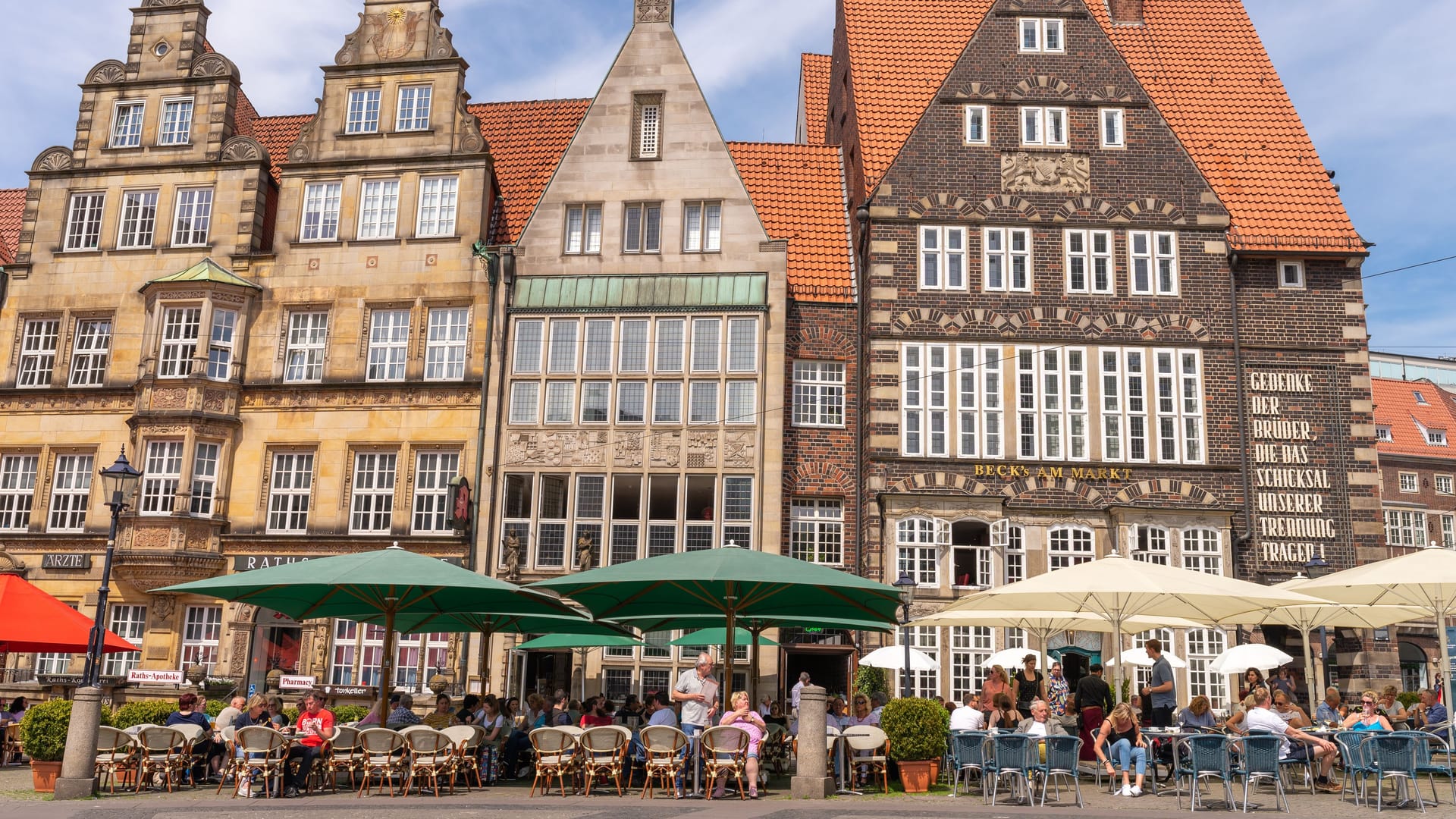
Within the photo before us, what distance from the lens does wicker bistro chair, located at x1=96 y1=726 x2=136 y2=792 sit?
15.7 metres

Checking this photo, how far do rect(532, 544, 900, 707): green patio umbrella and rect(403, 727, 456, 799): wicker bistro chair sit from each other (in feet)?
7.57

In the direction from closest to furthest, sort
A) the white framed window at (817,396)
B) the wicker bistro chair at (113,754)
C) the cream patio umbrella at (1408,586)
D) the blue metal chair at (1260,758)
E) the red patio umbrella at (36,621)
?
the blue metal chair at (1260,758), the wicker bistro chair at (113,754), the cream patio umbrella at (1408,586), the red patio umbrella at (36,621), the white framed window at (817,396)

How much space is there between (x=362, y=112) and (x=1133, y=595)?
21.8 meters

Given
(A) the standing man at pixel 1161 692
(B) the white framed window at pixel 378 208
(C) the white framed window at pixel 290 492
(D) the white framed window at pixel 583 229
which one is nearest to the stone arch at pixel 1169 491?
(A) the standing man at pixel 1161 692

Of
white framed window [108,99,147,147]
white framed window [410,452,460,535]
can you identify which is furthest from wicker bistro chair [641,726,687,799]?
white framed window [108,99,147,147]

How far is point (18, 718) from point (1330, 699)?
20.6m

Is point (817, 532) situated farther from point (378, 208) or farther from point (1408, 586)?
point (378, 208)

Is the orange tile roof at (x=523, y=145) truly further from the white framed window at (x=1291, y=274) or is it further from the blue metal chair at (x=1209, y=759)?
the blue metal chair at (x=1209, y=759)

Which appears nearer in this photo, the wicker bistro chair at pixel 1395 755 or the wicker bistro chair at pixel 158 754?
the wicker bistro chair at pixel 1395 755

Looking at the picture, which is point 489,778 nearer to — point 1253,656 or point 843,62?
point 1253,656

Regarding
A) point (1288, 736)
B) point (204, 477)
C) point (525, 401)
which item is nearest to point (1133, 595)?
point (1288, 736)

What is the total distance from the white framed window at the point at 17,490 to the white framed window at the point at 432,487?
895cm

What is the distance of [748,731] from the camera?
1529 cm

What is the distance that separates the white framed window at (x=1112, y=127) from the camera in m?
28.9
